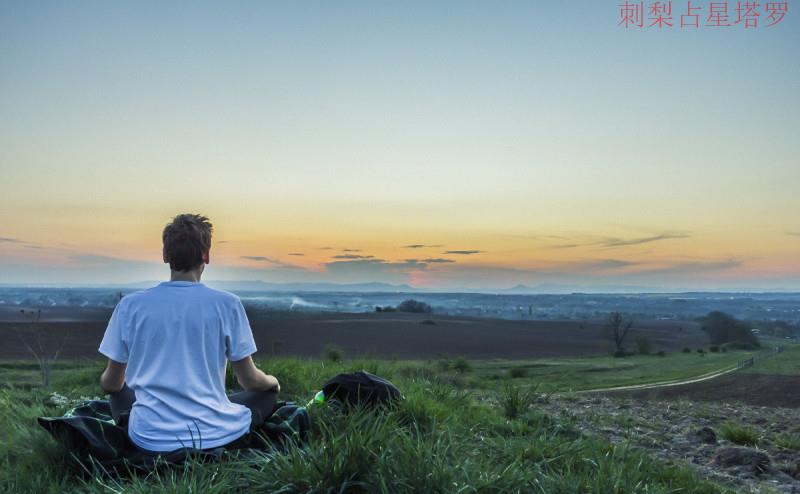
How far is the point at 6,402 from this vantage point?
7.27 m

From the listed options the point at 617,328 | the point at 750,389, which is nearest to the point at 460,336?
the point at 617,328

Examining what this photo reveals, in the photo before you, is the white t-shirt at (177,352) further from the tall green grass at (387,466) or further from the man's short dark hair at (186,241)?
the tall green grass at (387,466)

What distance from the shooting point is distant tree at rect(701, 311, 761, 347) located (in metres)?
63.8

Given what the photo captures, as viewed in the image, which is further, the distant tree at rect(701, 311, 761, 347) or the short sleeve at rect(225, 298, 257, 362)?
the distant tree at rect(701, 311, 761, 347)

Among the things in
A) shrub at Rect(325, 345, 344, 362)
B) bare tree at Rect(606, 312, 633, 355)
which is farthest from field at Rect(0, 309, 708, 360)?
shrub at Rect(325, 345, 344, 362)

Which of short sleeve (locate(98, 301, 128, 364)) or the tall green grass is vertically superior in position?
short sleeve (locate(98, 301, 128, 364))

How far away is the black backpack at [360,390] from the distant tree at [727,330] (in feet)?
208

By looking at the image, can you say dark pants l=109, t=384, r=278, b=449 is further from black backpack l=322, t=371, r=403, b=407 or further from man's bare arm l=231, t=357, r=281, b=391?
black backpack l=322, t=371, r=403, b=407

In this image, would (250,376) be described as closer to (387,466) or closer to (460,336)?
(387,466)

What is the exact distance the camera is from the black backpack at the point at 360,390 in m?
5.75

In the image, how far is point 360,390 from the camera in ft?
19.3

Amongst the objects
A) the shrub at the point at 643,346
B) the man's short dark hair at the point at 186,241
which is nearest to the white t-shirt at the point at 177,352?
the man's short dark hair at the point at 186,241

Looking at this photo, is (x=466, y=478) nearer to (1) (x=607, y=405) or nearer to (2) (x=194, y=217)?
(2) (x=194, y=217)

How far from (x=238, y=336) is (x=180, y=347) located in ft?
1.18
